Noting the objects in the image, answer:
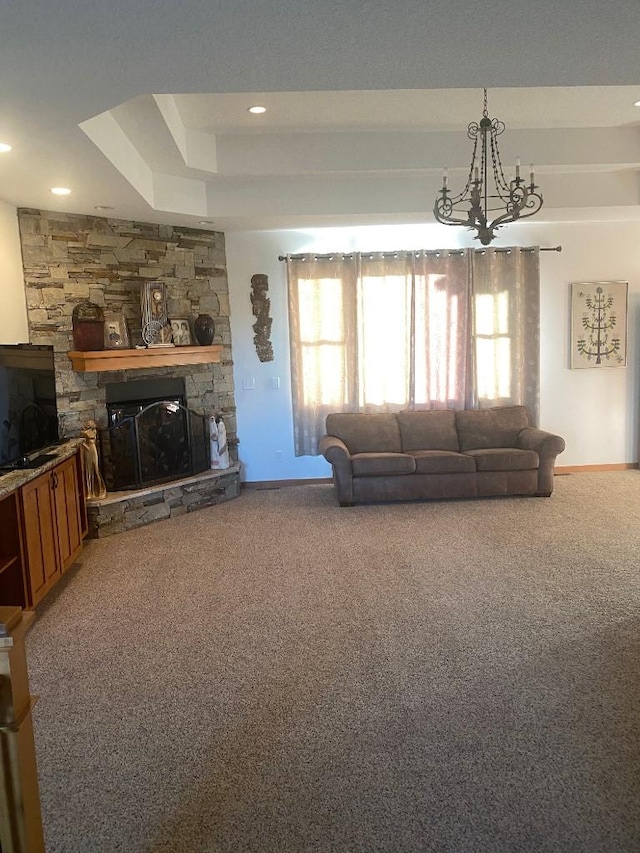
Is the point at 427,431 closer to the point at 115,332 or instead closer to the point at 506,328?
the point at 506,328

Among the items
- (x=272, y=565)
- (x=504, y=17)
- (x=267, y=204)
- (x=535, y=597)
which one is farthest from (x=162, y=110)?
(x=535, y=597)

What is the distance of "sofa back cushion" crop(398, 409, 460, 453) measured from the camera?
652 centimetres

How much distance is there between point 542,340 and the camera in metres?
6.86

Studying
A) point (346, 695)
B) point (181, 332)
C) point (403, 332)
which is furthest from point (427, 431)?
point (346, 695)

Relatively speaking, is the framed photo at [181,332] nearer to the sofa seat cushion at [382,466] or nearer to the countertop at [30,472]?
the countertop at [30,472]

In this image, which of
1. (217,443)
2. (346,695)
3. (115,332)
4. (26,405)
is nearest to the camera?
(346,695)

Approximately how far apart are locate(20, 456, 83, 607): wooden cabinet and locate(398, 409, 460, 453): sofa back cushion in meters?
3.17

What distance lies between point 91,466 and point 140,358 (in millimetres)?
996

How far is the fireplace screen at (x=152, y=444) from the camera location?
5516 mm

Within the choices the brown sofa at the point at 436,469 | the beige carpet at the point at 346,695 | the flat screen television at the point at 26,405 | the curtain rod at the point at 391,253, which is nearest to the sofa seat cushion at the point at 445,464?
the brown sofa at the point at 436,469

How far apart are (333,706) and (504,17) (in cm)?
272

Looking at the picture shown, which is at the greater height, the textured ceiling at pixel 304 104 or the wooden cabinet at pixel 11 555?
the textured ceiling at pixel 304 104

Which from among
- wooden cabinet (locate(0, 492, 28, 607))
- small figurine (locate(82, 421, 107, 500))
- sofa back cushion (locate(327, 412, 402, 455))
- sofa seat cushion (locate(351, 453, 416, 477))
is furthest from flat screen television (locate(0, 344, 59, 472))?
sofa back cushion (locate(327, 412, 402, 455))

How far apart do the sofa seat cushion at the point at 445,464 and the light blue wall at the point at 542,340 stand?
4.36 feet
